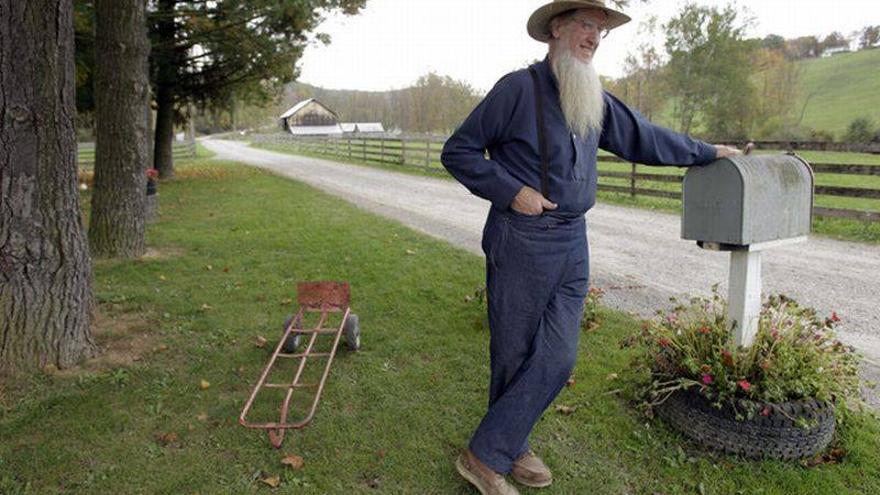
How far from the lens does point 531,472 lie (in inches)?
116

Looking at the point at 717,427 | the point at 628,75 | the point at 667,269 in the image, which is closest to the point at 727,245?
the point at 717,427

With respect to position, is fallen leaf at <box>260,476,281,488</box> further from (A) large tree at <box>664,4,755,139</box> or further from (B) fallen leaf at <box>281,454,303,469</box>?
(A) large tree at <box>664,4,755,139</box>

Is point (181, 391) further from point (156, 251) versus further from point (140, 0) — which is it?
point (140, 0)

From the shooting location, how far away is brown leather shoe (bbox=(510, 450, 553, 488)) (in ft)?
9.66

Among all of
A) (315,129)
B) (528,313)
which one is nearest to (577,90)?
(528,313)

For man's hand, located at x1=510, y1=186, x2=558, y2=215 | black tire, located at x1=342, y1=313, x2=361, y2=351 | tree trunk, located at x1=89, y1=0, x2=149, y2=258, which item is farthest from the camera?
tree trunk, located at x1=89, y1=0, x2=149, y2=258

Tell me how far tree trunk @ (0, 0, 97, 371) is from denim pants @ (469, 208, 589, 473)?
2970mm

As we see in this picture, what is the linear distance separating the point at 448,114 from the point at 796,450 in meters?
43.1

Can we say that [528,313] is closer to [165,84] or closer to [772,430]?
[772,430]

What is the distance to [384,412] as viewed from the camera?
3662mm

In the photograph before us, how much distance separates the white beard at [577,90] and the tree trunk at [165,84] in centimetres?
1343

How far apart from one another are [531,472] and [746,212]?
1609mm

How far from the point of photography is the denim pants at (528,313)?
267 centimetres

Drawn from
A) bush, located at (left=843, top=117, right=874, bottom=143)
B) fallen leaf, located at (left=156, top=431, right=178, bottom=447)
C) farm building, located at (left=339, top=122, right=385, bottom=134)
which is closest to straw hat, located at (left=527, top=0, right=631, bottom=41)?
fallen leaf, located at (left=156, top=431, right=178, bottom=447)
